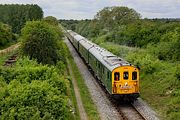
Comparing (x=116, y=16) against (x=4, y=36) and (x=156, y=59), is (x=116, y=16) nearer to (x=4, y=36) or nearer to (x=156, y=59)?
(x=4, y=36)

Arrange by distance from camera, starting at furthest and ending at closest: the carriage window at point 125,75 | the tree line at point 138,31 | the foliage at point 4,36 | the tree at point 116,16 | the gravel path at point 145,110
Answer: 1. the tree at point 116,16
2. the foliage at point 4,36
3. the tree line at point 138,31
4. the carriage window at point 125,75
5. the gravel path at point 145,110

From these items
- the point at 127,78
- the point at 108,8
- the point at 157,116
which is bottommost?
the point at 157,116

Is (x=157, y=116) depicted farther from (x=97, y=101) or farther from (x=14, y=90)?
(x=14, y=90)

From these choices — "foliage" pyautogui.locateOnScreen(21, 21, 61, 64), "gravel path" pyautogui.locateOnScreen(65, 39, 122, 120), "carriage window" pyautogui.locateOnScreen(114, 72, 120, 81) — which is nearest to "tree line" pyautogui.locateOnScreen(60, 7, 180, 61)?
"gravel path" pyautogui.locateOnScreen(65, 39, 122, 120)

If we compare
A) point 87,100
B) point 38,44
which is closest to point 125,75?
point 87,100

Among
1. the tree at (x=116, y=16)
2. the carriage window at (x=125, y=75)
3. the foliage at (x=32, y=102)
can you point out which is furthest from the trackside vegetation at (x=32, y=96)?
the tree at (x=116, y=16)

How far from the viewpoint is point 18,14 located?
11775 cm

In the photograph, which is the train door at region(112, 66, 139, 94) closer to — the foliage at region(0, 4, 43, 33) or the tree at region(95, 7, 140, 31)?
the tree at region(95, 7, 140, 31)

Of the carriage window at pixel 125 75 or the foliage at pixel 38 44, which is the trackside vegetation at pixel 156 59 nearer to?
the carriage window at pixel 125 75

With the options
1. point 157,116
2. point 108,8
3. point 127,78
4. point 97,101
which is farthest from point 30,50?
point 108,8

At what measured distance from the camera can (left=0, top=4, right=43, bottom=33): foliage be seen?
115394 mm

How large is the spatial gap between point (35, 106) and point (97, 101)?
10.8 m

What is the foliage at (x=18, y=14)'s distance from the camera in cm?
11539

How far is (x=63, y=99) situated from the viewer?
18938 mm
